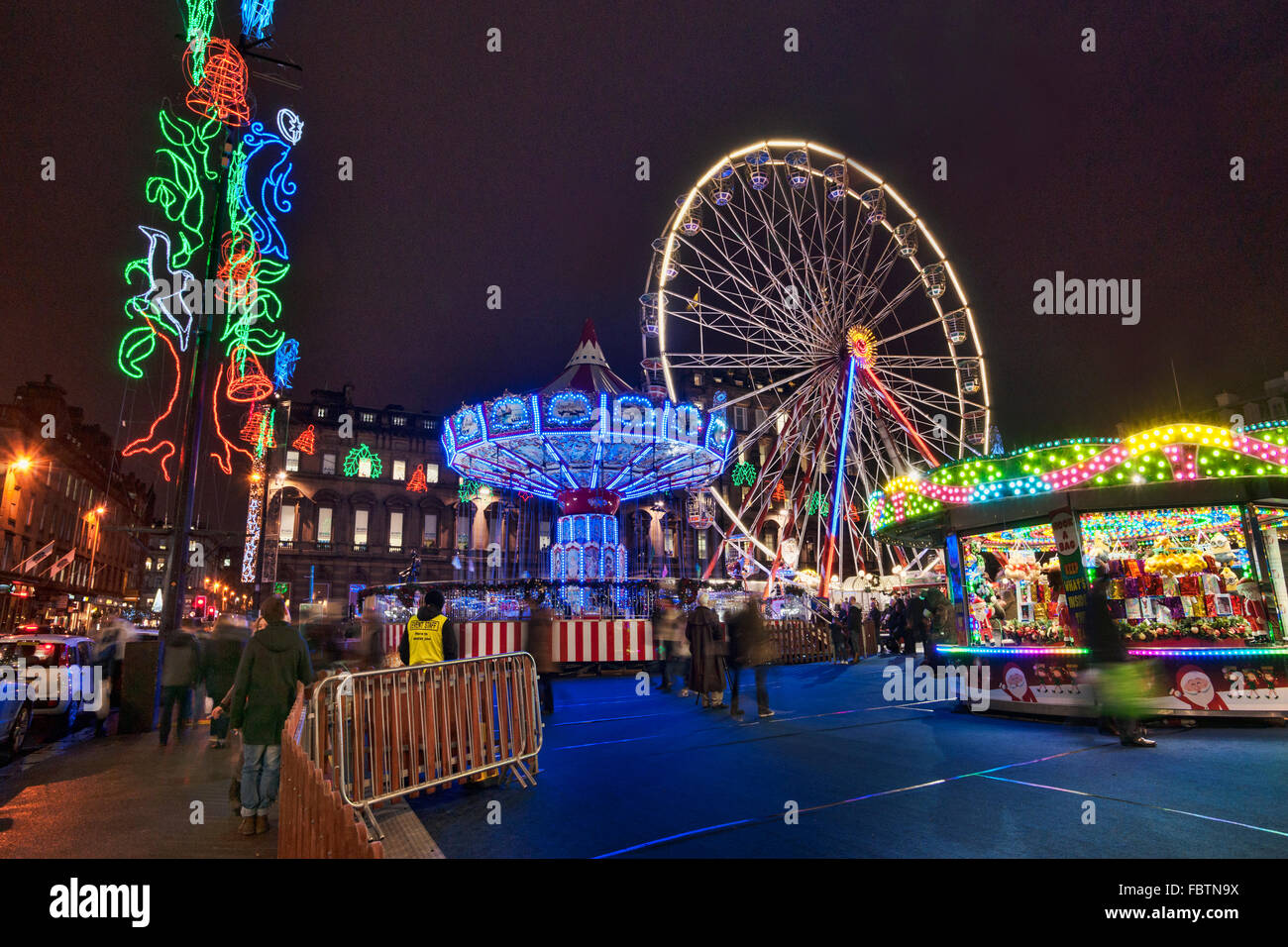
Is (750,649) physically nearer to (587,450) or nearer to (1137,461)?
(1137,461)

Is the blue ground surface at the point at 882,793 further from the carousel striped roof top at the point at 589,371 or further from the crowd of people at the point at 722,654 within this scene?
the carousel striped roof top at the point at 589,371

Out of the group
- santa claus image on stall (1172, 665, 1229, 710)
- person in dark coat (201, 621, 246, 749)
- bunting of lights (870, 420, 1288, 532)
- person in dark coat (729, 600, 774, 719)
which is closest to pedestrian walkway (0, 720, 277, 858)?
person in dark coat (201, 621, 246, 749)

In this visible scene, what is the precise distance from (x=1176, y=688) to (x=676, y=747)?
21.5 feet

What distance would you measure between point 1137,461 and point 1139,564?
1903 millimetres

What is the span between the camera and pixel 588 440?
22688 millimetres

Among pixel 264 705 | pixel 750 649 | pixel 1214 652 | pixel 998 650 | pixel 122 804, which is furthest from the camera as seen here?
pixel 998 650

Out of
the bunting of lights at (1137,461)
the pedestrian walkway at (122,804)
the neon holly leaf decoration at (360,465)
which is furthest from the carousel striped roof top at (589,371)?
the neon holly leaf decoration at (360,465)

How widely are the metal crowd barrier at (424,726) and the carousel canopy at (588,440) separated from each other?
14.8 meters

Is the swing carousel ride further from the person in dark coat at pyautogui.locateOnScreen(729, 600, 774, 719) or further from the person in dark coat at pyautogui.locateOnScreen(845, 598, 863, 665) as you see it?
the person in dark coat at pyautogui.locateOnScreen(729, 600, 774, 719)

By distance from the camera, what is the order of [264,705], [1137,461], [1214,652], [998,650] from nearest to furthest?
1. [264,705]
2. [1214,652]
3. [1137,461]
4. [998,650]

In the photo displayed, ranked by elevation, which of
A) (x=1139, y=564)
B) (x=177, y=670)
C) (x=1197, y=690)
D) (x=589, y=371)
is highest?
(x=589, y=371)

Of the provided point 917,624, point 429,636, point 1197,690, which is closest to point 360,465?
point 917,624

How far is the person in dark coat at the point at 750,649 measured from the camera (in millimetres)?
9945
